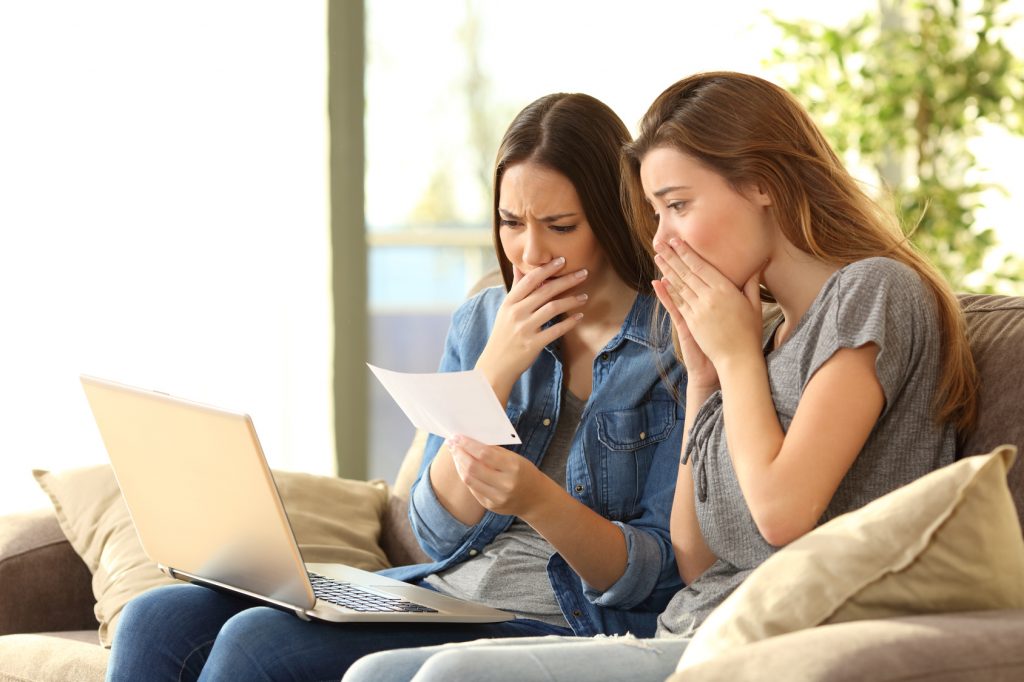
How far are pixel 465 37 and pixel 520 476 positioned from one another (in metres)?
2.47

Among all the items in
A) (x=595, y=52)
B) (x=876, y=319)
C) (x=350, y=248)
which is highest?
(x=595, y=52)

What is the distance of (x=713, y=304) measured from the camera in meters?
1.49

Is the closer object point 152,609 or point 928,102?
point 152,609

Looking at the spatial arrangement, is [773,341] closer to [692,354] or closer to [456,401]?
[692,354]

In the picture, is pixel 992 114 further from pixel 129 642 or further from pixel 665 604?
pixel 129 642

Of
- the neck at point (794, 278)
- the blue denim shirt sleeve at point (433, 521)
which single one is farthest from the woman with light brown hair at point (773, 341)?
the blue denim shirt sleeve at point (433, 521)

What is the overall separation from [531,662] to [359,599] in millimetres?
473

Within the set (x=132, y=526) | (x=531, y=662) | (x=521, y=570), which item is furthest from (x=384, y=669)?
(x=132, y=526)

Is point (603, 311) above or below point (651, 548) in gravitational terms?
above

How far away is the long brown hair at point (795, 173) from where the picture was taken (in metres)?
1.46

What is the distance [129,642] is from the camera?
5.22 ft

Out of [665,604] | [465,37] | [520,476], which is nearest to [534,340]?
[520,476]

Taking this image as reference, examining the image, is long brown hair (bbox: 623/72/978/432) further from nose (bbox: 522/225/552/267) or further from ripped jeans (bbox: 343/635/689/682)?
ripped jeans (bbox: 343/635/689/682)

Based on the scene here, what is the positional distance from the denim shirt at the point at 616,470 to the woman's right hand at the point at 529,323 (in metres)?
0.07
